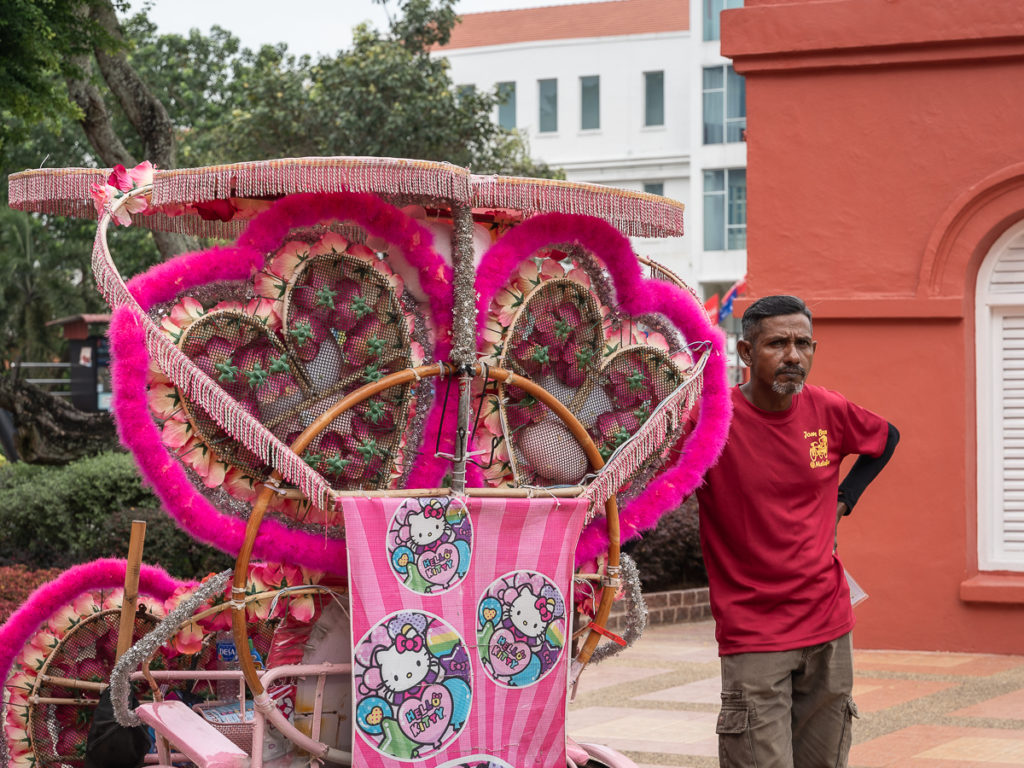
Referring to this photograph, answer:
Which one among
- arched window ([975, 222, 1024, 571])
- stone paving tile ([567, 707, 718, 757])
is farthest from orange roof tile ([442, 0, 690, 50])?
stone paving tile ([567, 707, 718, 757])

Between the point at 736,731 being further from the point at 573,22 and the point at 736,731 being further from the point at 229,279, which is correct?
the point at 573,22

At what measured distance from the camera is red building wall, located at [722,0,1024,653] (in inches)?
364

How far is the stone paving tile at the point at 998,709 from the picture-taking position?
24.3ft

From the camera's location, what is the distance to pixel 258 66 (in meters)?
30.1

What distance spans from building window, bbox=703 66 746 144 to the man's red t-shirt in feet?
117

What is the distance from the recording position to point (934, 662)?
905cm

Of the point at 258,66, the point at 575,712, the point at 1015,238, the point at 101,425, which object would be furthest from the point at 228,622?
the point at 258,66

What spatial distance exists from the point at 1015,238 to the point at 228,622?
6.86m

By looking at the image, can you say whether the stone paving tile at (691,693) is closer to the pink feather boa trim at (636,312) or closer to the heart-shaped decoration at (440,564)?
the pink feather boa trim at (636,312)

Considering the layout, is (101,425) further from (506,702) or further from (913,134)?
(506,702)

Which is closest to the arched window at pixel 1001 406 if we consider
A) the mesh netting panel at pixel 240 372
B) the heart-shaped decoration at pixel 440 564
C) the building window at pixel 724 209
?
the heart-shaped decoration at pixel 440 564

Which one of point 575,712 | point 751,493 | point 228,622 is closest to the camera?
point 751,493

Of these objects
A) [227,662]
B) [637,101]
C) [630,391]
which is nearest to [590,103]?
[637,101]

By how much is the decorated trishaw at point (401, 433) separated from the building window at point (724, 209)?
115 feet
